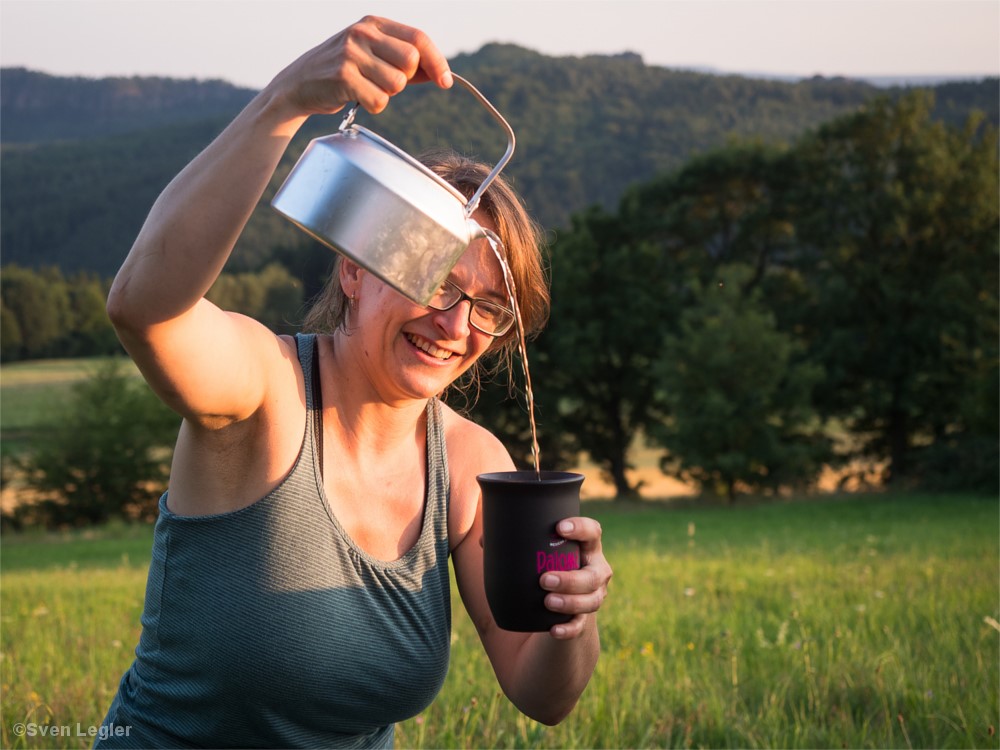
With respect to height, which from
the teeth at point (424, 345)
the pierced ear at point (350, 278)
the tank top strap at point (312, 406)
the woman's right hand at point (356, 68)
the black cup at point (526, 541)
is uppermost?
the woman's right hand at point (356, 68)

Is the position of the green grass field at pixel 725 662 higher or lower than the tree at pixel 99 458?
higher

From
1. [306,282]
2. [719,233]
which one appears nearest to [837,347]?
[719,233]

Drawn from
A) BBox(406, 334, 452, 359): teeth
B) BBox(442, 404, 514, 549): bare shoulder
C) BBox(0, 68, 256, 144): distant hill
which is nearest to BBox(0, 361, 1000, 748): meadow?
BBox(442, 404, 514, 549): bare shoulder

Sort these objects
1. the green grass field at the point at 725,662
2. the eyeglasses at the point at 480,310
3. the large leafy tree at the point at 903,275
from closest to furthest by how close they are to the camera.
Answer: the eyeglasses at the point at 480,310
the green grass field at the point at 725,662
the large leafy tree at the point at 903,275

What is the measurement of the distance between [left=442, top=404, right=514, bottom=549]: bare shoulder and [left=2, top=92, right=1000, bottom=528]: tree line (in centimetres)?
1839

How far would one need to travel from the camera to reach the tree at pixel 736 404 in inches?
930

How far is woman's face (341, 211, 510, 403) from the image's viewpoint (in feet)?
6.11

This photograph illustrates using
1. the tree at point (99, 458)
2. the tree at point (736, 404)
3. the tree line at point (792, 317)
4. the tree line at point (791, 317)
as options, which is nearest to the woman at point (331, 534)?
the tree line at point (791, 317)

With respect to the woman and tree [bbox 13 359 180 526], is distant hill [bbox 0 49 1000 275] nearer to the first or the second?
tree [bbox 13 359 180 526]

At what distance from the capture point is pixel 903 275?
2622 cm

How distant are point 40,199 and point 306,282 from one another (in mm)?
58727

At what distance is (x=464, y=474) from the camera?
220 centimetres

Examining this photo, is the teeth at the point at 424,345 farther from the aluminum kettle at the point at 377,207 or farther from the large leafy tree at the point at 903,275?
the large leafy tree at the point at 903,275

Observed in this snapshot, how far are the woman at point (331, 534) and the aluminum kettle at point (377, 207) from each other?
0.07 meters
